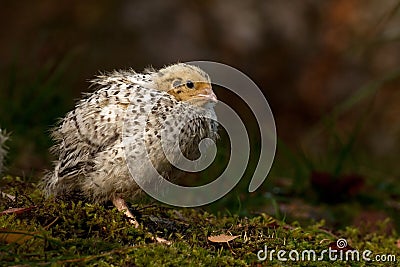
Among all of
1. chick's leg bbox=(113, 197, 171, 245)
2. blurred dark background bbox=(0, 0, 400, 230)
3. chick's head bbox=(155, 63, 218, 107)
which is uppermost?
blurred dark background bbox=(0, 0, 400, 230)

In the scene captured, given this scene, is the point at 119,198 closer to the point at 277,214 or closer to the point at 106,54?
the point at 277,214

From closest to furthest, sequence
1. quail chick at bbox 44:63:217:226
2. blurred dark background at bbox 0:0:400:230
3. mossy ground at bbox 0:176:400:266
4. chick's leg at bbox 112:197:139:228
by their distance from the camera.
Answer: mossy ground at bbox 0:176:400:266 → quail chick at bbox 44:63:217:226 → chick's leg at bbox 112:197:139:228 → blurred dark background at bbox 0:0:400:230

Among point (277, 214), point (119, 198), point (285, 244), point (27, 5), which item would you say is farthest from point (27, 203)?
point (27, 5)

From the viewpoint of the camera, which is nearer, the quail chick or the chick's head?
the quail chick

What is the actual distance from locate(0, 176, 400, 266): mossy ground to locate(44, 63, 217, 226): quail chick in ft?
0.44

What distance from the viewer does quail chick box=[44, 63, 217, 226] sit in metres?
3.30

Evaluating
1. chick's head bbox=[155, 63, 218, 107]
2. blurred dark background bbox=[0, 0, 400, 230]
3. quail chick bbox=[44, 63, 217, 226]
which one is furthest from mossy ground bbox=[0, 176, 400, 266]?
blurred dark background bbox=[0, 0, 400, 230]

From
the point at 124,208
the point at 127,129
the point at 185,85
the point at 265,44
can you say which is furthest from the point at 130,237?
the point at 265,44

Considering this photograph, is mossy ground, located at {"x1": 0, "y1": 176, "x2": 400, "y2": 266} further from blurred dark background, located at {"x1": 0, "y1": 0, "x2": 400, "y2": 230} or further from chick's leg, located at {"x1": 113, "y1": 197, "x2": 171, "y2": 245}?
blurred dark background, located at {"x1": 0, "y1": 0, "x2": 400, "y2": 230}

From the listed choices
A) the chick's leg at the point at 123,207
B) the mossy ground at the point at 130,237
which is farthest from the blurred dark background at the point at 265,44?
the chick's leg at the point at 123,207

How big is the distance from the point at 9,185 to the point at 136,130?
118 centimetres

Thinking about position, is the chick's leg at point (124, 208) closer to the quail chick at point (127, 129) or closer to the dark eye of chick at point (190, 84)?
the quail chick at point (127, 129)

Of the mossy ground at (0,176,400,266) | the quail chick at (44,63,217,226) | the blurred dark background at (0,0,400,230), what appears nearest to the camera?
the mossy ground at (0,176,400,266)

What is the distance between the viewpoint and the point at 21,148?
5.84m
